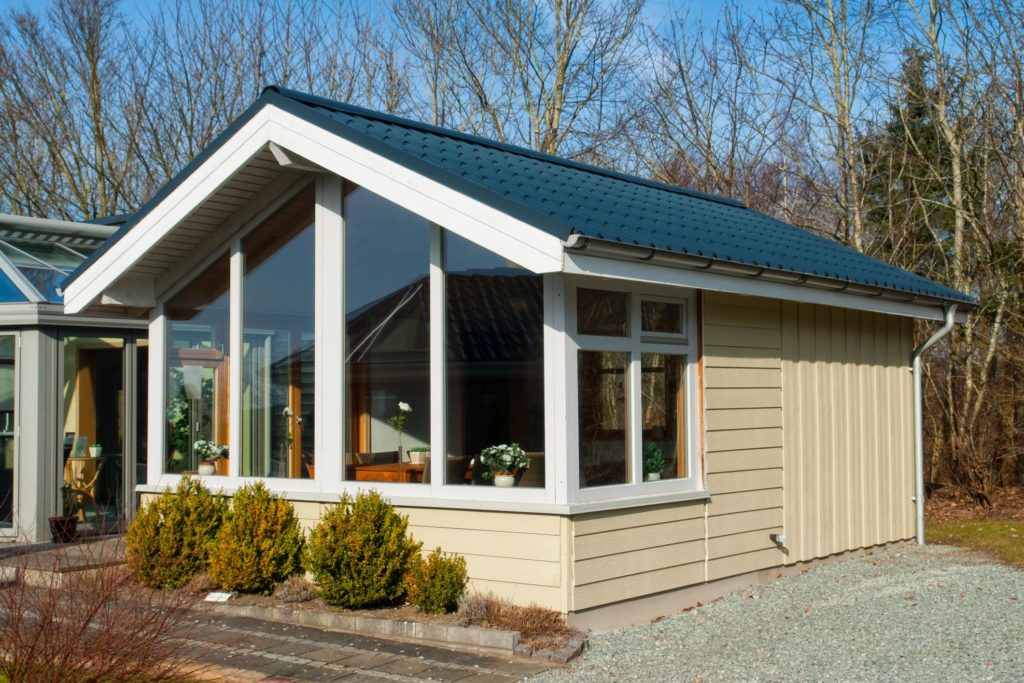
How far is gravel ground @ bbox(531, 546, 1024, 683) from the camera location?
22.3ft

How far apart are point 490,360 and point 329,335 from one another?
1.67 meters

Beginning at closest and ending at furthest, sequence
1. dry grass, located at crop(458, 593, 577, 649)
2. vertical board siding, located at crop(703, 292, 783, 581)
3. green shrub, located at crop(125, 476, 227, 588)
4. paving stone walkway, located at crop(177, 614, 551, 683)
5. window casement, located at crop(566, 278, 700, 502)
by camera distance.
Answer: paving stone walkway, located at crop(177, 614, 551, 683), dry grass, located at crop(458, 593, 577, 649), window casement, located at crop(566, 278, 700, 502), vertical board siding, located at crop(703, 292, 783, 581), green shrub, located at crop(125, 476, 227, 588)

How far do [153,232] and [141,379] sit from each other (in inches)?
173

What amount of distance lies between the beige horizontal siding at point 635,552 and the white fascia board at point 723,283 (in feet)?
5.70

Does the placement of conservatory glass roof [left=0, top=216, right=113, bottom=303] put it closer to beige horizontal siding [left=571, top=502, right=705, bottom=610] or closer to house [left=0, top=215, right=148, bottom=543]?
house [left=0, top=215, right=148, bottom=543]

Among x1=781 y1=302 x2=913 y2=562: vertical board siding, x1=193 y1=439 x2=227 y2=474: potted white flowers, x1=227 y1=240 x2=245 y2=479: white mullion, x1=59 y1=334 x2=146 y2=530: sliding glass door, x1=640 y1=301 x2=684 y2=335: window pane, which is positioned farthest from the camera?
x1=59 y1=334 x2=146 y2=530: sliding glass door

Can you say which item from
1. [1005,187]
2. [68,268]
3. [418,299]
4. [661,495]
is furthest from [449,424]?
[1005,187]

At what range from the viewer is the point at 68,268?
13.5 meters

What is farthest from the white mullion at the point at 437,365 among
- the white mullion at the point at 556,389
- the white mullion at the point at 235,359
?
the white mullion at the point at 235,359

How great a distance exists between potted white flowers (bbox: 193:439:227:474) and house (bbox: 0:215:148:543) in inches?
101

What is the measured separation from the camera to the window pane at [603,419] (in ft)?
25.9

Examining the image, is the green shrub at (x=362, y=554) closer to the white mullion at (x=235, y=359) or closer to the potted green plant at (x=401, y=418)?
the potted green plant at (x=401, y=418)

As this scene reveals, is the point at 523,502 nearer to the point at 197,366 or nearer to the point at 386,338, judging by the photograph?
the point at 386,338

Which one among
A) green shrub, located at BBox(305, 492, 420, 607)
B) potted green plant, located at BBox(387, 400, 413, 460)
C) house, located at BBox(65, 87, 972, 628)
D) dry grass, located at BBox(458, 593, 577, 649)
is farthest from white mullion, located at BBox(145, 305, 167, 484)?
dry grass, located at BBox(458, 593, 577, 649)
